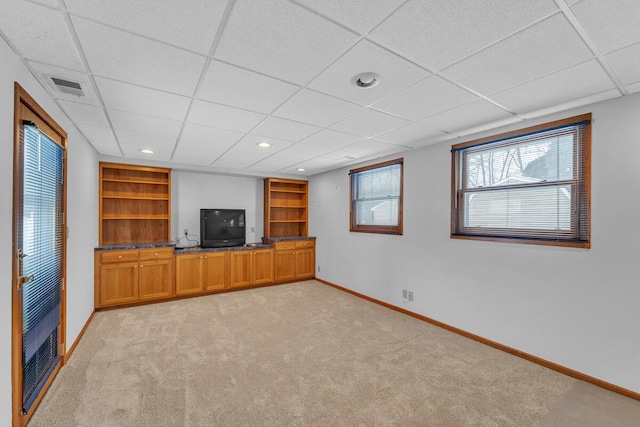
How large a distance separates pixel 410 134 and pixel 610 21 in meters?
1.96

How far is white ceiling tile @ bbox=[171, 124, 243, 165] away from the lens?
3203 millimetres

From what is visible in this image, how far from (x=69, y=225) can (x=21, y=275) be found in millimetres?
1264

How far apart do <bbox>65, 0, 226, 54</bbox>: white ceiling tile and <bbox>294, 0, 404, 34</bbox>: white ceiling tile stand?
46cm

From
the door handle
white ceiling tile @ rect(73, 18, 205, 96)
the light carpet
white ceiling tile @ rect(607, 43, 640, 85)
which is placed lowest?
the light carpet

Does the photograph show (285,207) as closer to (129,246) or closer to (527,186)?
(129,246)

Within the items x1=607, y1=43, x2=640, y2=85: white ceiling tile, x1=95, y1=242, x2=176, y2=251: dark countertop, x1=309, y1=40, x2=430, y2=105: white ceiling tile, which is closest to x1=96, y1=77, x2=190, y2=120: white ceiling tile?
x1=309, y1=40, x2=430, y2=105: white ceiling tile

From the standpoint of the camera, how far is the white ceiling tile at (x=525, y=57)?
4.95 feet

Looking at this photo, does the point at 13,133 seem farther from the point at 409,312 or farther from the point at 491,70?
the point at 409,312

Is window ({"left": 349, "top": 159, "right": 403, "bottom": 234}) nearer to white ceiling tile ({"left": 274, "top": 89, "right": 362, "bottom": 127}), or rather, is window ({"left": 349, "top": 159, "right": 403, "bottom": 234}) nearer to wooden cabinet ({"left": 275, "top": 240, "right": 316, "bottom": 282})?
wooden cabinet ({"left": 275, "top": 240, "right": 316, "bottom": 282})

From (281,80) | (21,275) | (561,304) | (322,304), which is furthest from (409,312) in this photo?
(21,275)

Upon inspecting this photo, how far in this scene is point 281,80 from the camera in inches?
79.2

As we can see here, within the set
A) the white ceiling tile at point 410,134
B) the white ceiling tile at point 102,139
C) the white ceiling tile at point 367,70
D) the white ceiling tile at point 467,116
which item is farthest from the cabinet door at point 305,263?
the white ceiling tile at point 367,70

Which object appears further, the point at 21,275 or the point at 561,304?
the point at 561,304

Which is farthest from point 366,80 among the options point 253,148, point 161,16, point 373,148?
point 253,148
